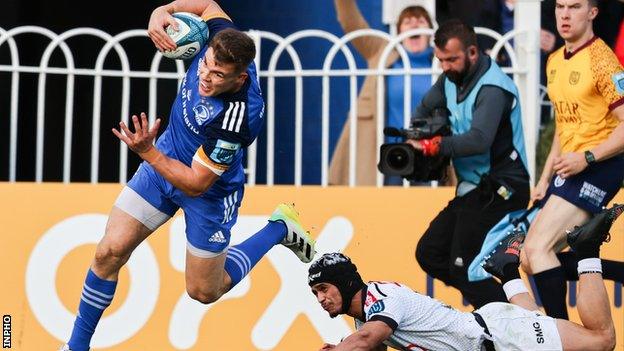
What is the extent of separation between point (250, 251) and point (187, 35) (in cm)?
153

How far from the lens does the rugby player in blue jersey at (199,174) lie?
8.25 m

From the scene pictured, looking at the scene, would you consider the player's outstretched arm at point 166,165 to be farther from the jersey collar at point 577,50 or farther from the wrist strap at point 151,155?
the jersey collar at point 577,50

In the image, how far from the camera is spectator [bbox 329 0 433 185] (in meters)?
11.5

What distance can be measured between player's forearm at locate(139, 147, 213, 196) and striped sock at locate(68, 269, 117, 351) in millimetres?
839

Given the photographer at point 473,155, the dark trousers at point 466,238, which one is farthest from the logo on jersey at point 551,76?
the dark trousers at point 466,238

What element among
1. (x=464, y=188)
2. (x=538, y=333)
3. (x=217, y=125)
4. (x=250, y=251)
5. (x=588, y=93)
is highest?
(x=588, y=93)

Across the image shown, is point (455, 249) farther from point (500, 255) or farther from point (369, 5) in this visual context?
point (369, 5)

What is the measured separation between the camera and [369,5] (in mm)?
13227

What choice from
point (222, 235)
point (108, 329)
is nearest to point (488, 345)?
point (222, 235)

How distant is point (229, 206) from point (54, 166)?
3.83 metres

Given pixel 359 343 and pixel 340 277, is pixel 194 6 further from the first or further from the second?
pixel 359 343

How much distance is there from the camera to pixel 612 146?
915 centimetres

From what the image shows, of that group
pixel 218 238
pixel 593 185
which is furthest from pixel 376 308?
pixel 593 185

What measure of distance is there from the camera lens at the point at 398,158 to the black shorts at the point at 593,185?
3.15 ft
